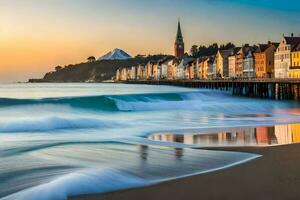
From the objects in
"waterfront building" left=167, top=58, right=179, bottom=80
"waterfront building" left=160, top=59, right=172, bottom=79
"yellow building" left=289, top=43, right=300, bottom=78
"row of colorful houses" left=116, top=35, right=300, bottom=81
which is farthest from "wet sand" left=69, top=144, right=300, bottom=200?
"waterfront building" left=160, top=59, right=172, bottom=79

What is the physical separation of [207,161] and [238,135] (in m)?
6.08

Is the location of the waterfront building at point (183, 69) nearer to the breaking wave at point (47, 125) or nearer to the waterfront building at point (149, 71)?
the waterfront building at point (149, 71)

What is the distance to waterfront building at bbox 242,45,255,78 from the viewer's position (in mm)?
91625

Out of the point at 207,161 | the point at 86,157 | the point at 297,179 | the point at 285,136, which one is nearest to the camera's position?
the point at 297,179

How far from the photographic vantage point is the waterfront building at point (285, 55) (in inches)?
2844

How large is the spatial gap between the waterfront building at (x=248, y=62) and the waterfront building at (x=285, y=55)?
14296 millimetres

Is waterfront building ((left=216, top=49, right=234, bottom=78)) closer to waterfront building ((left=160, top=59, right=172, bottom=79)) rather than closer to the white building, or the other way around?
the white building

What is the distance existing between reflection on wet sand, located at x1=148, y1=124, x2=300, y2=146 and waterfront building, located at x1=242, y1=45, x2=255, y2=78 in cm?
7495

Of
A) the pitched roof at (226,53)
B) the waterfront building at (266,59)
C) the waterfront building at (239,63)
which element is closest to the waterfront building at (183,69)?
the pitched roof at (226,53)

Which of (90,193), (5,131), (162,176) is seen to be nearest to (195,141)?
(162,176)

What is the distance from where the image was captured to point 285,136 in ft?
52.5

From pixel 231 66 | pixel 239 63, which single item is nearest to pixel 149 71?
pixel 231 66

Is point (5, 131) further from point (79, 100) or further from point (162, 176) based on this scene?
point (79, 100)

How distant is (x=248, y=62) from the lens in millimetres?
93562
